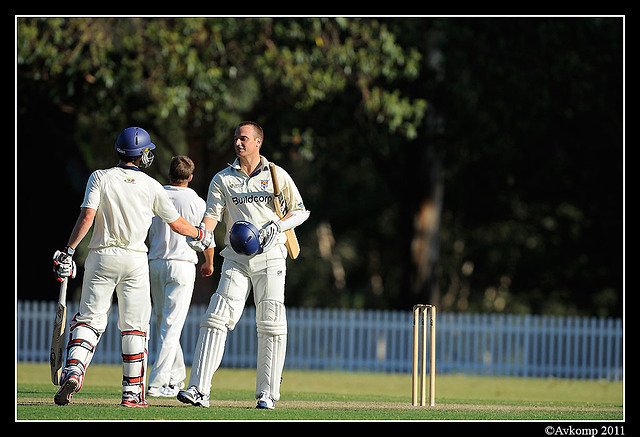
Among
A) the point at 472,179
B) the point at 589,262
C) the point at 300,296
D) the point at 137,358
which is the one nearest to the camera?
the point at 137,358

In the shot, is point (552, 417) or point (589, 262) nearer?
point (552, 417)

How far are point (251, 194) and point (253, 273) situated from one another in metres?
0.65

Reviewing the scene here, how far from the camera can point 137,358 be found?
8.77 metres

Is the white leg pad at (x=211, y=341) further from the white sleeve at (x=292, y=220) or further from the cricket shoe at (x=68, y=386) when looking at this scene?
the cricket shoe at (x=68, y=386)

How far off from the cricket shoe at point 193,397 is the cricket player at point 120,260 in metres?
0.38

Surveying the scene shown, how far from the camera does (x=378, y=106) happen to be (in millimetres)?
20453

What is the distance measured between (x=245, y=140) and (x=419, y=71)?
13.4 m

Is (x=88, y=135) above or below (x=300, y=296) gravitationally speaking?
above

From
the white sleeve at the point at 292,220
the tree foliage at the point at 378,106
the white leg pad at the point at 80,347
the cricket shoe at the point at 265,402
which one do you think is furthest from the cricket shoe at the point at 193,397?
the tree foliage at the point at 378,106

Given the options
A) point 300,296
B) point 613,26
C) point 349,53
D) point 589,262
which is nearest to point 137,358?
point 349,53

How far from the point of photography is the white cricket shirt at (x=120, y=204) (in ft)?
28.2

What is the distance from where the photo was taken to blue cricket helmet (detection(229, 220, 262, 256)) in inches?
340

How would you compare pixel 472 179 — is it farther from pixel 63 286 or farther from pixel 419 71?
pixel 63 286

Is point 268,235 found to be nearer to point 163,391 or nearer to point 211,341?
point 211,341
